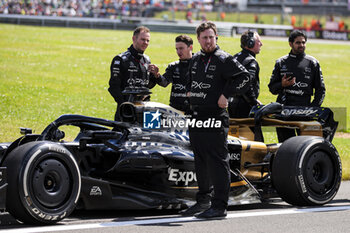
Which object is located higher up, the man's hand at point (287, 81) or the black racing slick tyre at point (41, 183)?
the man's hand at point (287, 81)

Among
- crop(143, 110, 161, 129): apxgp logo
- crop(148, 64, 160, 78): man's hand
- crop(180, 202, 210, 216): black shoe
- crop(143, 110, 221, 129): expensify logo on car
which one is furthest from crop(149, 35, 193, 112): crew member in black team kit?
crop(180, 202, 210, 216): black shoe

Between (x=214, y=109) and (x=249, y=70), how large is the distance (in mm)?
2395

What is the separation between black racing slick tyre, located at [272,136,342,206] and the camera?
6.93 metres

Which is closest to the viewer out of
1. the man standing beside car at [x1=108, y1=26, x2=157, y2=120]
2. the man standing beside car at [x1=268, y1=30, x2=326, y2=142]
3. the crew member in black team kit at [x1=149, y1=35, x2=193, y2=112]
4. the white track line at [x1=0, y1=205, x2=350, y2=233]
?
the white track line at [x1=0, y1=205, x2=350, y2=233]

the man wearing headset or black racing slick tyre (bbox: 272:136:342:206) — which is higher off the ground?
the man wearing headset

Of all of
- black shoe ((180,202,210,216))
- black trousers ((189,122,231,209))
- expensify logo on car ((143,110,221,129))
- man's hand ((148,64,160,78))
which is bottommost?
black shoe ((180,202,210,216))

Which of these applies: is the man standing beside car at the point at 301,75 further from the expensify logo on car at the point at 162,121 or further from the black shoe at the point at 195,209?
the black shoe at the point at 195,209

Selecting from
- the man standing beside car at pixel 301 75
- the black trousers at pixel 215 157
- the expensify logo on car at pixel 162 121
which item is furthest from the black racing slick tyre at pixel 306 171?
the man standing beside car at pixel 301 75

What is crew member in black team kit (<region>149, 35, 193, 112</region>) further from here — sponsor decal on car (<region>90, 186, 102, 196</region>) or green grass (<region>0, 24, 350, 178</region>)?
sponsor decal on car (<region>90, 186, 102, 196</region>)

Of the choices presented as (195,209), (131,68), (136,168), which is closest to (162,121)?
(136,168)

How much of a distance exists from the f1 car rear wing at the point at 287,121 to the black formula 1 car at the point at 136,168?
1.22 feet

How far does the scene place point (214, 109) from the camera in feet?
20.9

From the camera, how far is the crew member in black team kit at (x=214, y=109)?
636 centimetres

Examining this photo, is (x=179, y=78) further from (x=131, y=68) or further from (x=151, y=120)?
(x=151, y=120)
